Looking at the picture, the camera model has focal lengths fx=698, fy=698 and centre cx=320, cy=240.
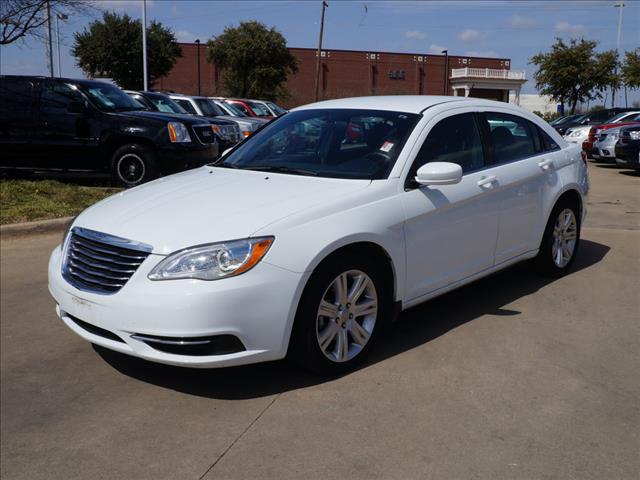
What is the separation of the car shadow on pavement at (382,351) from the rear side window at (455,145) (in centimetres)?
110

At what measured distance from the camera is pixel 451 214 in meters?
4.70

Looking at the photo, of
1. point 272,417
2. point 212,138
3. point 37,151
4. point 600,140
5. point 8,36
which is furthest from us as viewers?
point 600,140

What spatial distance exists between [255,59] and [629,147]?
3832 centimetres

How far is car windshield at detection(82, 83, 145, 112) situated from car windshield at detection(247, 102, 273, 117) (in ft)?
32.0

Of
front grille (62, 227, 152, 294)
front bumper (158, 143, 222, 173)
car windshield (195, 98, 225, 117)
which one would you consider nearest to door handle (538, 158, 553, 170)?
front grille (62, 227, 152, 294)

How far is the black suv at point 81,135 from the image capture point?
34.3ft

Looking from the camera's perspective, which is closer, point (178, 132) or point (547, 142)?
point (547, 142)

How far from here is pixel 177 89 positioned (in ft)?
236

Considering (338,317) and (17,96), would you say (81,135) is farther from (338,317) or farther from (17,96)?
(338,317)

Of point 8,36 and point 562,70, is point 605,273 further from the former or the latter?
point 562,70

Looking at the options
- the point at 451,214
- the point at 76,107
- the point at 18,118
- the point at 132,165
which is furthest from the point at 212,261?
the point at 18,118

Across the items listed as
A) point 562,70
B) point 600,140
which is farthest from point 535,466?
point 562,70

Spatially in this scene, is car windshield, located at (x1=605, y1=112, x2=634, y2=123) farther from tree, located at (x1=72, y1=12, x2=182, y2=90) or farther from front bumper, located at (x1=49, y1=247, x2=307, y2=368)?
tree, located at (x1=72, y1=12, x2=182, y2=90)

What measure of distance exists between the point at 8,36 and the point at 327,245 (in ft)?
34.6
